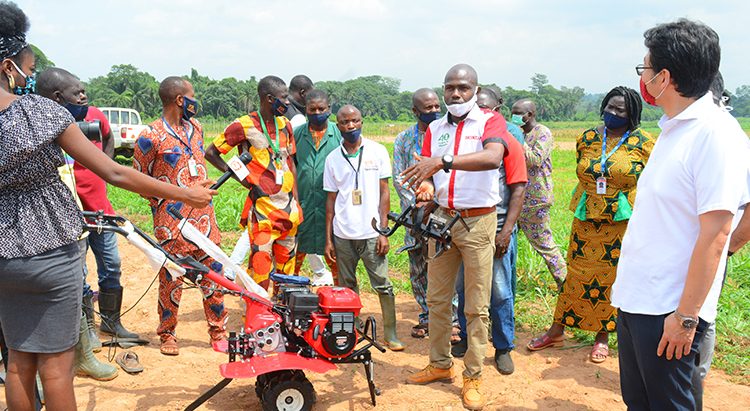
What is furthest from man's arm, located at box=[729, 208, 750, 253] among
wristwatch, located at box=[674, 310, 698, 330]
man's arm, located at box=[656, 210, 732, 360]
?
wristwatch, located at box=[674, 310, 698, 330]

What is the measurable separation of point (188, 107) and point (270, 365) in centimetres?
230

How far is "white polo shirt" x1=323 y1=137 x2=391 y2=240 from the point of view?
4.91 metres

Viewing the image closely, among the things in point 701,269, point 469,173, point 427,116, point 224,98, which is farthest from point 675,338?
point 224,98

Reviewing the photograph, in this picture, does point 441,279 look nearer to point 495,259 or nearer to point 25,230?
point 495,259

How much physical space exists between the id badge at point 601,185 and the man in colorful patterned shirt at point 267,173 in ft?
8.02

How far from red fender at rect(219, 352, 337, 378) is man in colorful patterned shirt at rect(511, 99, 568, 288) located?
289cm

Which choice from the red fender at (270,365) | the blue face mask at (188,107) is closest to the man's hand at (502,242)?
the red fender at (270,365)

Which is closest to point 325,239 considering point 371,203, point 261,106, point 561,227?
point 371,203

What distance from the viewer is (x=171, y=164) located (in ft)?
15.2

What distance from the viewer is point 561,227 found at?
9.12m

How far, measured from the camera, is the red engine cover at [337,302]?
3666 mm

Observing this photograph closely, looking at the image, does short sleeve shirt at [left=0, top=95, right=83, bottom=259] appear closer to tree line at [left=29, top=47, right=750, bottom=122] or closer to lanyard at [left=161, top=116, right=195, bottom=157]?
lanyard at [left=161, top=116, right=195, bottom=157]

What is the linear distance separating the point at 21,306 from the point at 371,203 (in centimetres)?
281

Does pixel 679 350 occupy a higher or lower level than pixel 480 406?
higher
